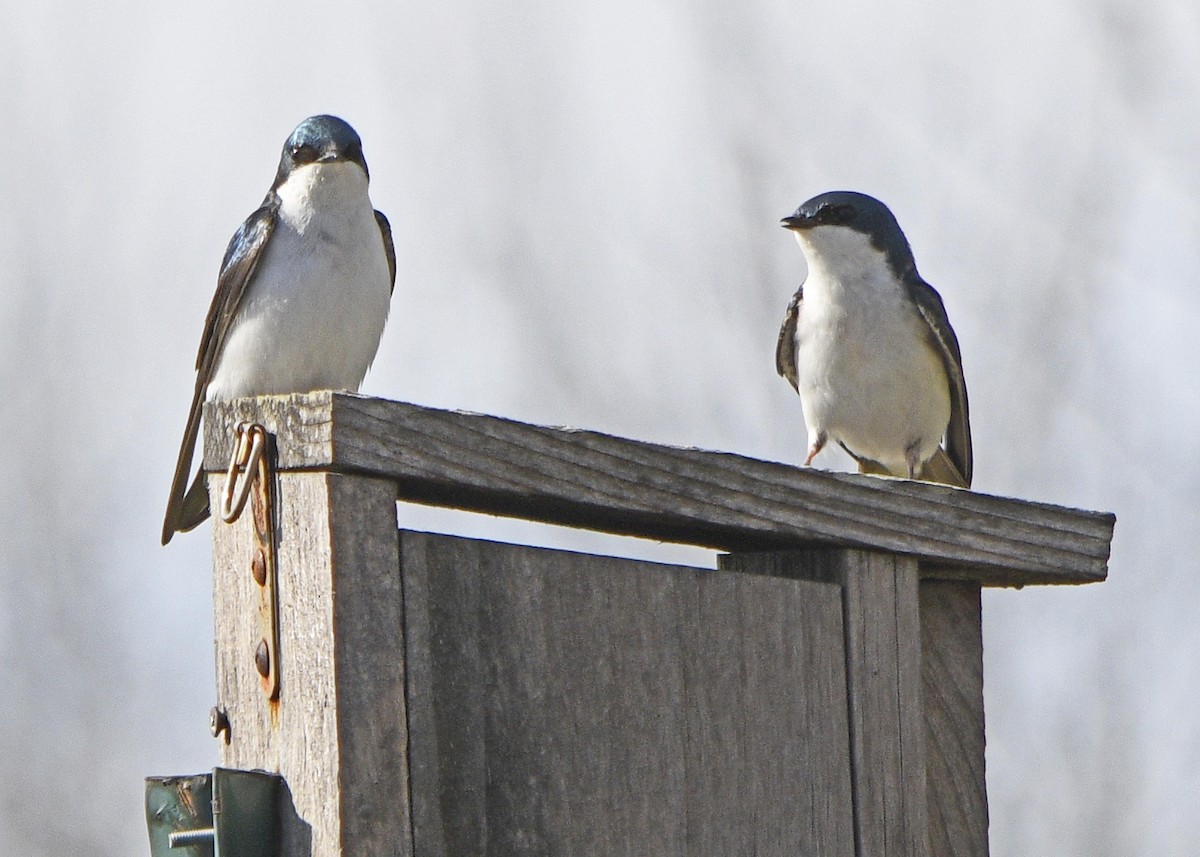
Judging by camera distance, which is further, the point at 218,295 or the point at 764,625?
the point at 218,295

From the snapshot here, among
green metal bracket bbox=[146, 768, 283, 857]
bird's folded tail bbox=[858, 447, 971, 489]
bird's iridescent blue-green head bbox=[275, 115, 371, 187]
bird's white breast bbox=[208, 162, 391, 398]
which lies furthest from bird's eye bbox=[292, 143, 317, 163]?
green metal bracket bbox=[146, 768, 283, 857]

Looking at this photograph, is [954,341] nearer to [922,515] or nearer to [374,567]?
[922,515]

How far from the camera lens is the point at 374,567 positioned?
1607mm

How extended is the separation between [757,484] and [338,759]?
0.62 m

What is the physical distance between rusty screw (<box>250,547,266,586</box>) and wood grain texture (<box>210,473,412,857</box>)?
0.01 m

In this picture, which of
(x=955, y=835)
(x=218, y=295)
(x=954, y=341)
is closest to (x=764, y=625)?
(x=955, y=835)

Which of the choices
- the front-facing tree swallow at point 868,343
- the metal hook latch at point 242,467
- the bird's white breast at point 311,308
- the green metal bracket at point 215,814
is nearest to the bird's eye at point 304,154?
the bird's white breast at point 311,308

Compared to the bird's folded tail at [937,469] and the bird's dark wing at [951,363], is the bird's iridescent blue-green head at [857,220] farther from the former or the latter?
the bird's folded tail at [937,469]

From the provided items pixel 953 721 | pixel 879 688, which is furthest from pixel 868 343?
pixel 879 688

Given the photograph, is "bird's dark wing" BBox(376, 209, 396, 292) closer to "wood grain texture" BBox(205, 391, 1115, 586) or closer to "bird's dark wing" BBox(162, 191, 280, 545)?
"bird's dark wing" BBox(162, 191, 280, 545)

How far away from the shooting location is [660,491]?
187cm

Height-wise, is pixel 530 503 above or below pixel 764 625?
above

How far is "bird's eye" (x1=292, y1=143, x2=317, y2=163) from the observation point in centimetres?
384

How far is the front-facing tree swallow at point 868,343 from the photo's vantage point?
4508 millimetres
